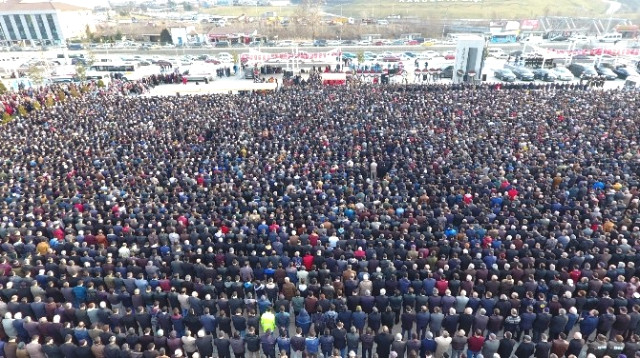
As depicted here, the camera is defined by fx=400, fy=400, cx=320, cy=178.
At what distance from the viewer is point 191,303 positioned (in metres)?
9.03

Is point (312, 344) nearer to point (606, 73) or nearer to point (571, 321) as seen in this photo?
point (571, 321)

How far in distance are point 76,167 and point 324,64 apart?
3061 cm

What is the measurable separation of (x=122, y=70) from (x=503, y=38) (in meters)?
58.7

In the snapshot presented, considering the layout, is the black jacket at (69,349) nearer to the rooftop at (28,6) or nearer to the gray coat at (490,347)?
the gray coat at (490,347)

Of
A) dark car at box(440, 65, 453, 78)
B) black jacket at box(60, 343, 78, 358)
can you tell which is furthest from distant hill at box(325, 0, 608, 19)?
black jacket at box(60, 343, 78, 358)

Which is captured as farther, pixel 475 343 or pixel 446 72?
pixel 446 72

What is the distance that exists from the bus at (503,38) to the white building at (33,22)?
245 ft

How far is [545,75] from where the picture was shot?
38.1 meters

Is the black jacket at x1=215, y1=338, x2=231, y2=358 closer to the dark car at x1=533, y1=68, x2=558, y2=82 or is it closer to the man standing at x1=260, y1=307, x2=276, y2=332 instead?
the man standing at x1=260, y1=307, x2=276, y2=332

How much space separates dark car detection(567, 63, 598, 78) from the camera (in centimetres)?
3810

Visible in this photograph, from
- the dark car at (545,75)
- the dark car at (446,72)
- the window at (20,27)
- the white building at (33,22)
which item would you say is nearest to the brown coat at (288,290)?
the dark car at (446,72)

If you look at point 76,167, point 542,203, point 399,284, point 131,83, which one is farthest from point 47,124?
point 542,203

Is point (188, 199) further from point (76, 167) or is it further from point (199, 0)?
point (199, 0)

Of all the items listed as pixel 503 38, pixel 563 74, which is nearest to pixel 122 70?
pixel 563 74
